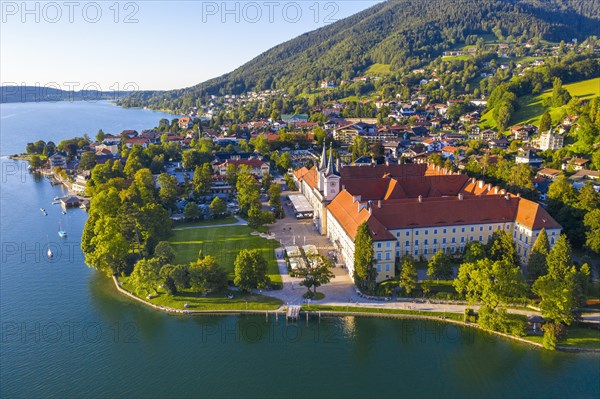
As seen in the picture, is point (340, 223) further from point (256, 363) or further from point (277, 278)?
point (256, 363)

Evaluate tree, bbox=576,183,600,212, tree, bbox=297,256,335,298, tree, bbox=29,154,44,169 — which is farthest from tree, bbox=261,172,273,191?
tree, bbox=29,154,44,169

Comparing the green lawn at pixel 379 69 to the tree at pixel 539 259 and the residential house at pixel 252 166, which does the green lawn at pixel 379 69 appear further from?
the tree at pixel 539 259

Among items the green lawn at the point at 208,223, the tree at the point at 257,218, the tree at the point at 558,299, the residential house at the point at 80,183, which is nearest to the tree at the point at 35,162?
the residential house at the point at 80,183

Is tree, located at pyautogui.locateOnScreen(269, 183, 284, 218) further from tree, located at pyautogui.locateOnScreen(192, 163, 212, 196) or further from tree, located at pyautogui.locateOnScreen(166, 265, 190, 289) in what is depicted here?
tree, located at pyautogui.locateOnScreen(166, 265, 190, 289)

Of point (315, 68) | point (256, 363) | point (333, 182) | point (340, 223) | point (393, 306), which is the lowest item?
point (256, 363)

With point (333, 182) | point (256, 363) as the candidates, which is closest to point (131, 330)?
point (256, 363)
